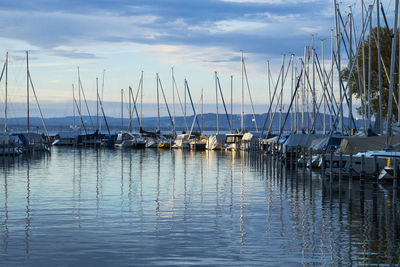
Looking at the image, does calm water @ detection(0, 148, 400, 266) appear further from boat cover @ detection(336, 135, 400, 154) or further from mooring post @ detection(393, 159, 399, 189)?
boat cover @ detection(336, 135, 400, 154)

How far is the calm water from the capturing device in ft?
52.0

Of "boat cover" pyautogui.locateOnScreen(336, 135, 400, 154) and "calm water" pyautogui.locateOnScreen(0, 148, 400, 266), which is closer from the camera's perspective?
"calm water" pyautogui.locateOnScreen(0, 148, 400, 266)

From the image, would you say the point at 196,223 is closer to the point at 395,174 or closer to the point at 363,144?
the point at 395,174

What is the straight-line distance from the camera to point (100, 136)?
113375 millimetres

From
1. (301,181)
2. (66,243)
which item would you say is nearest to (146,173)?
(301,181)

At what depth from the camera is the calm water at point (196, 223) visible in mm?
15859

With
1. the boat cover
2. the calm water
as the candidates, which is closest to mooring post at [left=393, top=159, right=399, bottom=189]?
the calm water

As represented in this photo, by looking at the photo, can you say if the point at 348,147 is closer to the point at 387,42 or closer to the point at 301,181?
the point at 301,181

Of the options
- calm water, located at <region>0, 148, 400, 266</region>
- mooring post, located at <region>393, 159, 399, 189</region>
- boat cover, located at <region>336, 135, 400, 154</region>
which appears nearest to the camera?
calm water, located at <region>0, 148, 400, 266</region>

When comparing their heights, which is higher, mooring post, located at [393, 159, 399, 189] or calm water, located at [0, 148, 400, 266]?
mooring post, located at [393, 159, 399, 189]

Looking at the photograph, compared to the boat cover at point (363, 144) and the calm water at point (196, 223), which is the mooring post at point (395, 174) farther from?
the boat cover at point (363, 144)

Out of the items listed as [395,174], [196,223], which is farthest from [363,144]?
[196,223]

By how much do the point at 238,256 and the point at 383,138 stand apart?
2230cm

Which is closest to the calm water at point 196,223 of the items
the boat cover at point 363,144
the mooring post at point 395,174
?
the mooring post at point 395,174
